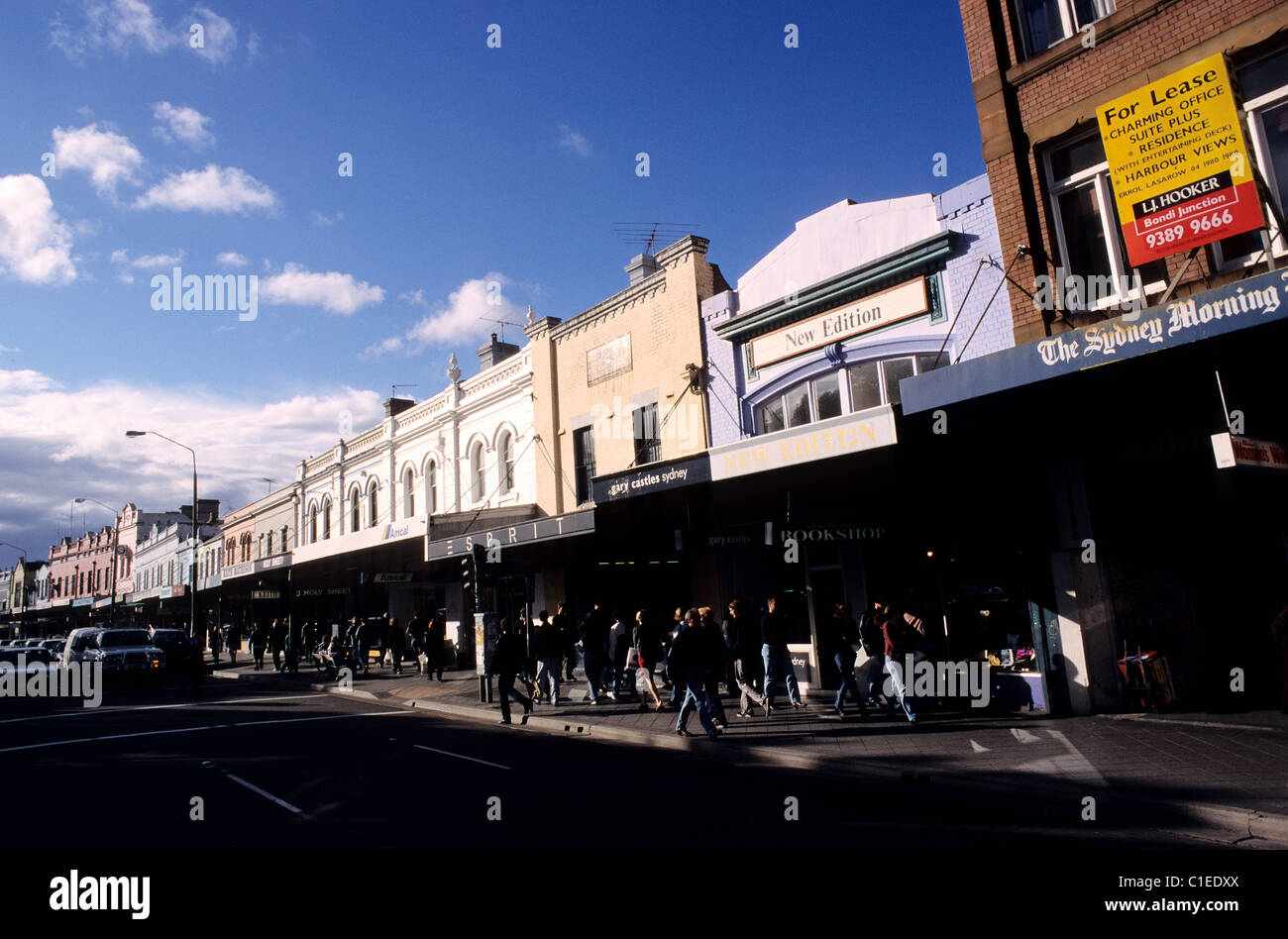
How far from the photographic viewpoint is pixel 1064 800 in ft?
23.9

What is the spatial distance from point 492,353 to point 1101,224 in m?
19.0

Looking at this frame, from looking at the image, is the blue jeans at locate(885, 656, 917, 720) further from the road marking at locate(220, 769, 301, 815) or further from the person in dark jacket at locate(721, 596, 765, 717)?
the road marking at locate(220, 769, 301, 815)

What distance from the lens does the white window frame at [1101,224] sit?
10.9 m

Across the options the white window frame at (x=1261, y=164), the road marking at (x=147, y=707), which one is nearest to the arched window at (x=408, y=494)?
the road marking at (x=147, y=707)

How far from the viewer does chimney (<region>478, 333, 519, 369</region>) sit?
87.6 feet

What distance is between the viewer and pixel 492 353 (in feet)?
87.5

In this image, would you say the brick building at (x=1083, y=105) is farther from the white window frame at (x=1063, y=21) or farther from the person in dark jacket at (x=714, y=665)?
the person in dark jacket at (x=714, y=665)

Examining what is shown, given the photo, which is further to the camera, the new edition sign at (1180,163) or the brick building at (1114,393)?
the brick building at (1114,393)

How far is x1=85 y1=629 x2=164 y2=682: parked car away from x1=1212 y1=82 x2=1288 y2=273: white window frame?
84.8 feet

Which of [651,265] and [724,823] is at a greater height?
[651,265]

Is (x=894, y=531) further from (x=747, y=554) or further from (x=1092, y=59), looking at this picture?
(x=1092, y=59)

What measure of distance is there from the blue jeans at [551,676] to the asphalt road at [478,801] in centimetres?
338
